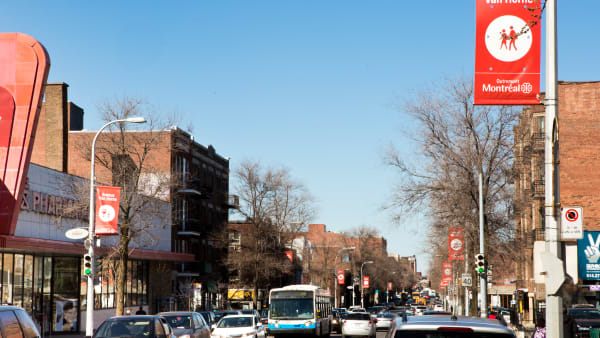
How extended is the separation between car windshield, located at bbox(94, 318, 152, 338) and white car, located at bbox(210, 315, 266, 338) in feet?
35.5

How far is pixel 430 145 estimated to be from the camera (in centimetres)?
4309

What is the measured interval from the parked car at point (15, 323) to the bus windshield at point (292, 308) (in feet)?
89.9

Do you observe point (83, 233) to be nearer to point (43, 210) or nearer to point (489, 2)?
point (43, 210)

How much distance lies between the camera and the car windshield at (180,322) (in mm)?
26938

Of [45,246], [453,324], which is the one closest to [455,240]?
[45,246]

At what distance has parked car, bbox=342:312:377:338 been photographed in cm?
4238

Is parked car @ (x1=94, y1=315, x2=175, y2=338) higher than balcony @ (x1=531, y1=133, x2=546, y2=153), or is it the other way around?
balcony @ (x1=531, y1=133, x2=546, y2=153)

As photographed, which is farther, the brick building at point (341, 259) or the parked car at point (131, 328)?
the brick building at point (341, 259)

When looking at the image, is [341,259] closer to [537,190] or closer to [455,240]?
[537,190]

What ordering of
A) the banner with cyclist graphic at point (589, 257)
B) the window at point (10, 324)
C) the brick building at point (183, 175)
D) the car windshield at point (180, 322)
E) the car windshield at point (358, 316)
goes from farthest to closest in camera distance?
the brick building at point (183, 175) → the car windshield at point (358, 316) → the banner with cyclist graphic at point (589, 257) → the car windshield at point (180, 322) → the window at point (10, 324)

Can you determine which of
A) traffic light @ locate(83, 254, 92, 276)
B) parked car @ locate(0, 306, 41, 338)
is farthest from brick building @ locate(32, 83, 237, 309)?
parked car @ locate(0, 306, 41, 338)

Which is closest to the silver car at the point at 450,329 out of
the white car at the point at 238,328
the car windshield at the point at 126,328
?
the car windshield at the point at 126,328

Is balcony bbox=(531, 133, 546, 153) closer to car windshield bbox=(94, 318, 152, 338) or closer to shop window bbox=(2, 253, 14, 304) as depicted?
shop window bbox=(2, 253, 14, 304)

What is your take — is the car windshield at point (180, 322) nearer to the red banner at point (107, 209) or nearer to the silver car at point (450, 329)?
the red banner at point (107, 209)
